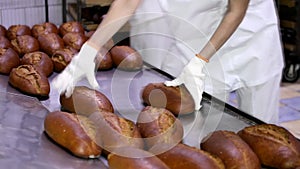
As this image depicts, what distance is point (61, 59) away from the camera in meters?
1.71

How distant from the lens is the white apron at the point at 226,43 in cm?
200

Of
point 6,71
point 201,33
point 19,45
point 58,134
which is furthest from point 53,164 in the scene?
point 201,33

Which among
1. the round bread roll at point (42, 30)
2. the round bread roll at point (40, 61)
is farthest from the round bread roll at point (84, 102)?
the round bread roll at point (42, 30)

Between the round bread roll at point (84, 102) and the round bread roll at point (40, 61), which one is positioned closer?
the round bread roll at point (84, 102)

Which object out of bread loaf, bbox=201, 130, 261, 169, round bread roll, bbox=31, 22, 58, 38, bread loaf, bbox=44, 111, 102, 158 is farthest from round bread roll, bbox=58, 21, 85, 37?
bread loaf, bbox=201, 130, 261, 169

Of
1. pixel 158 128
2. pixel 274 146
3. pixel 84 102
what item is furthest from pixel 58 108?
pixel 274 146

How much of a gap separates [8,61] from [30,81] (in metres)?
0.21

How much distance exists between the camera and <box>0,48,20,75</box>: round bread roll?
1617 millimetres

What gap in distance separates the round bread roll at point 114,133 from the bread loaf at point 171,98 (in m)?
0.25

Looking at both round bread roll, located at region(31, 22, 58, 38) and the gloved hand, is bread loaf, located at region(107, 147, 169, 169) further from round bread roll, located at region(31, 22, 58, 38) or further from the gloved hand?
round bread roll, located at region(31, 22, 58, 38)

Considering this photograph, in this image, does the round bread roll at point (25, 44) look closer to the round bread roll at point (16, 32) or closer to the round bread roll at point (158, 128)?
the round bread roll at point (16, 32)

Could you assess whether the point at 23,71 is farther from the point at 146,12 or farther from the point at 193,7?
the point at 146,12

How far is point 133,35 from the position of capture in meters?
2.38

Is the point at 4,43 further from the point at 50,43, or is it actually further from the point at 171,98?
the point at 171,98
